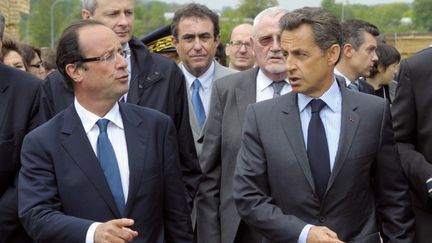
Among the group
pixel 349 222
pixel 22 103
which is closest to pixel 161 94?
pixel 22 103

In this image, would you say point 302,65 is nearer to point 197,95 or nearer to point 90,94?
point 90,94

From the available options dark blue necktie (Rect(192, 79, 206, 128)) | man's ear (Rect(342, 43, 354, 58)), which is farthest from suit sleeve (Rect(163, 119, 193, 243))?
man's ear (Rect(342, 43, 354, 58))

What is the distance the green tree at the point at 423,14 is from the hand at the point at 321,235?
362ft

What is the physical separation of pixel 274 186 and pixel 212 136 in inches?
46.7

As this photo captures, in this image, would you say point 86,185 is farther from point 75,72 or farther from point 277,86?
point 277,86

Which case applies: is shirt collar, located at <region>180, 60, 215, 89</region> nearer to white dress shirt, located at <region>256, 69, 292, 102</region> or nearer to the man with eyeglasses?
white dress shirt, located at <region>256, 69, 292, 102</region>

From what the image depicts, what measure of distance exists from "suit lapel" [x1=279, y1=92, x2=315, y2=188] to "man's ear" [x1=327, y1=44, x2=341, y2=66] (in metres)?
0.27

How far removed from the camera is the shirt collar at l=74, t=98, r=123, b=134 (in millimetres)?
4719

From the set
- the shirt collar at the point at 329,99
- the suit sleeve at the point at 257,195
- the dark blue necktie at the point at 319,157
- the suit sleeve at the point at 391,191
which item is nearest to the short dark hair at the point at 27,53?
the suit sleeve at the point at 257,195

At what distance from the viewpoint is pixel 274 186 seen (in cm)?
471

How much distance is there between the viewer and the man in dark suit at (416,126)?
5.12m

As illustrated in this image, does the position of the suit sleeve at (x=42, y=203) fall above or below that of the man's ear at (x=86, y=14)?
below

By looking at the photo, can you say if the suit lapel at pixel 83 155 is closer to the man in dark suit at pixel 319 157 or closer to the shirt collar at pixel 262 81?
the man in dark suit at pixel 319 157

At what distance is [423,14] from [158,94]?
123 m
